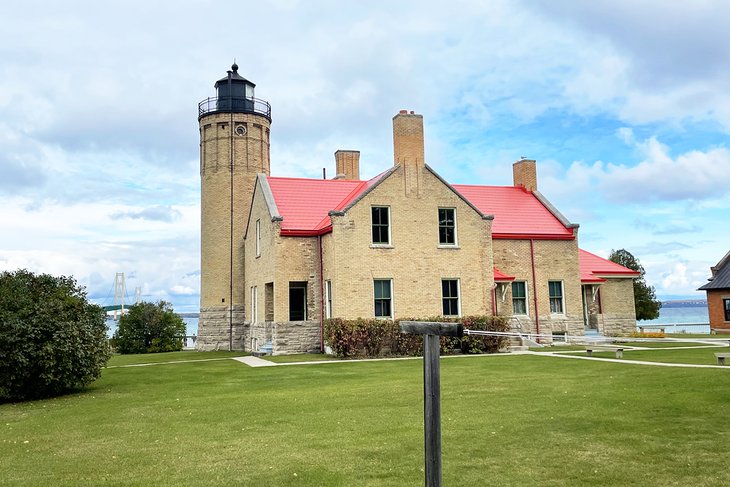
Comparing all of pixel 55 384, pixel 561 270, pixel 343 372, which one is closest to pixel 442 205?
pixel 561 270

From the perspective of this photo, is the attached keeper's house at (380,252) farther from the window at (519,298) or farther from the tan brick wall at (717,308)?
the tan brick wall at (717,308)

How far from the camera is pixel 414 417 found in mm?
11180

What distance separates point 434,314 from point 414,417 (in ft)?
52.8

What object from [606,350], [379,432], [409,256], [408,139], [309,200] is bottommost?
[379,432]

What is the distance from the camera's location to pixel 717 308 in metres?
41.5

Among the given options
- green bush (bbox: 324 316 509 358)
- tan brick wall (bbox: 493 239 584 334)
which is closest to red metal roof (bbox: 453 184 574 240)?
tan brick wall (bbox: 493 239 584 334)

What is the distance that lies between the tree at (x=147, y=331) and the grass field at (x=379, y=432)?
23372 millimetres

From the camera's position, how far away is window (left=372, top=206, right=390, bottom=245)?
2691 centimetres

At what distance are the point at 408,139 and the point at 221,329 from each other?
50.3 ft

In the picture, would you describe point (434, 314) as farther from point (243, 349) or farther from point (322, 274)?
point (243, 349)

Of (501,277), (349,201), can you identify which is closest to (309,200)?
(349,201)

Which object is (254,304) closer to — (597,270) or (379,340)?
(379,340)

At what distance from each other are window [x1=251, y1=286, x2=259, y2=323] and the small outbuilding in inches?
1143

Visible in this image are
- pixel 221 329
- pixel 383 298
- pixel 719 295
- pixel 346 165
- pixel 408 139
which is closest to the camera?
pixel 383 298
